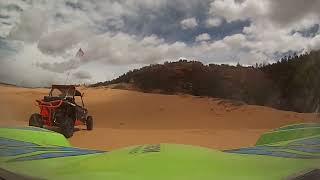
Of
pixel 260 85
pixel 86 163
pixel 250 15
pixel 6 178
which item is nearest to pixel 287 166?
pixel 260 85

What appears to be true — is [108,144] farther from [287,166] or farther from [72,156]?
[287,166]

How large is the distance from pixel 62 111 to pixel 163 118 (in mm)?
662

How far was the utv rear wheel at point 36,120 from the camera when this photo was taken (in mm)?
3464

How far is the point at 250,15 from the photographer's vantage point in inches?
121

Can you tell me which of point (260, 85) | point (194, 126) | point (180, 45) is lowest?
point (194, 126)

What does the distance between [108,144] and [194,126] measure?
52cm

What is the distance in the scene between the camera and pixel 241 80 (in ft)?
10.5

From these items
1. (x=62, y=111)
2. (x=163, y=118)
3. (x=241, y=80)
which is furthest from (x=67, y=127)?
(x=241, y=80)

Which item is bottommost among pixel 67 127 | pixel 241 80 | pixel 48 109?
pixel 67 127

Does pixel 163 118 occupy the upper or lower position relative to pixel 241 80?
lower

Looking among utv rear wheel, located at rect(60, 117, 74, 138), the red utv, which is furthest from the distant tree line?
utv rear wheel, located at rect(60, 117, 74, 138)

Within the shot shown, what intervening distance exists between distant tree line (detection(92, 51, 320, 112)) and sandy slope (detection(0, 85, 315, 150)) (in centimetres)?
6

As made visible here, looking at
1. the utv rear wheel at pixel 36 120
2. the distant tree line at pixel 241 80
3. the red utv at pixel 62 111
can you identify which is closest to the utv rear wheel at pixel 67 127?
the red utv at pixel 62 111

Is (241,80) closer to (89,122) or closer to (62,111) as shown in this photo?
(89,122)
